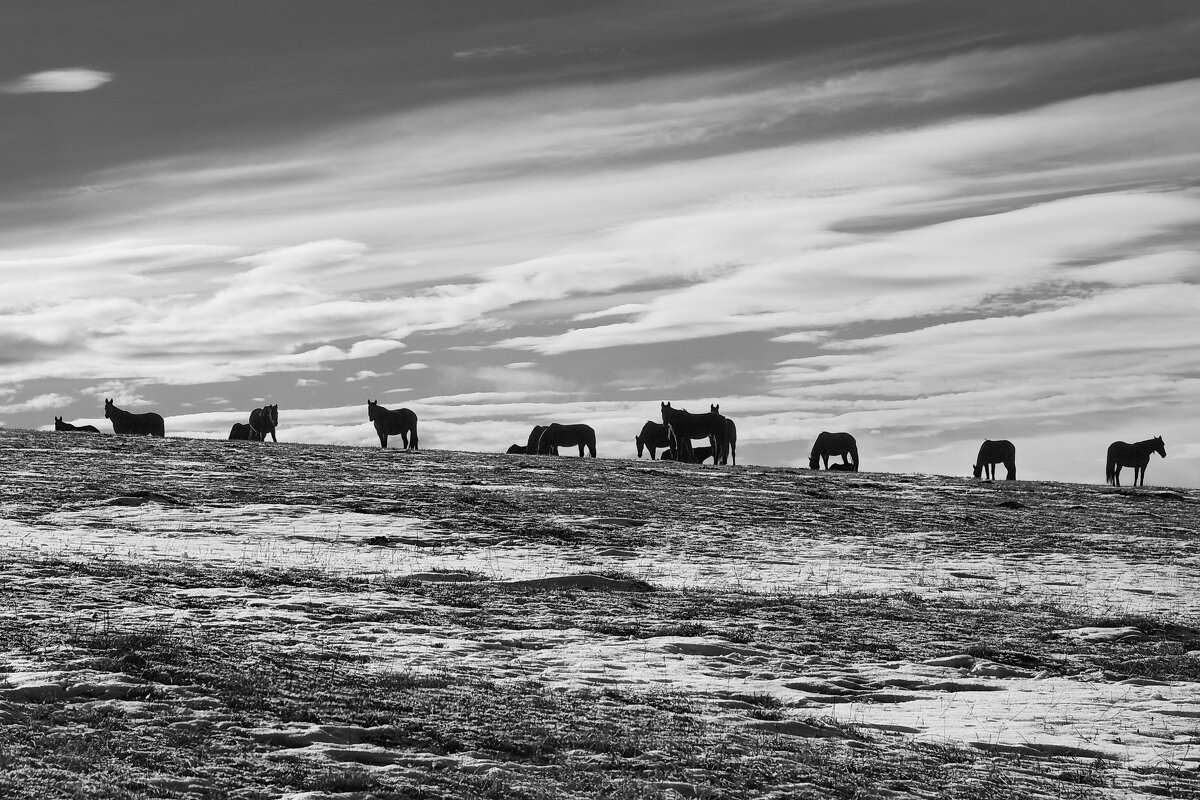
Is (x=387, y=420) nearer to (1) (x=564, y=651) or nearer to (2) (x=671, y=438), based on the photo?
(2) (x=671, y=438)

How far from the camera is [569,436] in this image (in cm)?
5516

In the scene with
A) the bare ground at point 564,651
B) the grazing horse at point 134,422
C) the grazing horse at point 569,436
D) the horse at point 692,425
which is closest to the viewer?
the bare ground at point 564,651

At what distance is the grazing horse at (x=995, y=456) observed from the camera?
5441 cm

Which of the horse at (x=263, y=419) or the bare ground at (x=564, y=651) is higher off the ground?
the horse at (x=263, y=419)

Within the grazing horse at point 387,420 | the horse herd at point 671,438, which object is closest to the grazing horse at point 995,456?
the horse herd at point 671,438

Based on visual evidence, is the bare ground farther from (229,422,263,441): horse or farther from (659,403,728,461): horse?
(229,422,263,441): horse

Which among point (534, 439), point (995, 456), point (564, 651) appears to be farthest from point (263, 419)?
point (564, 651)

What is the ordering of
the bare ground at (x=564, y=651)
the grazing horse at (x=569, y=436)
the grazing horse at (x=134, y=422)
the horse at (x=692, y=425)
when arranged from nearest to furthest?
the bare ground at (x=564, y=651) < the horse at (x=692, y=425) < the grazing horse at (x=569, y=436) < the grazing horse at (x=134, y=422)

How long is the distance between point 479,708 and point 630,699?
151 centimetres

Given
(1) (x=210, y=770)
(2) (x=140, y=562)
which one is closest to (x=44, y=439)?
(2) (x=140, y=562)

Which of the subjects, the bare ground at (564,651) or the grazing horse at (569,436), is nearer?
the bare ground at (564,651)

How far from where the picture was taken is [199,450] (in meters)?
37.0

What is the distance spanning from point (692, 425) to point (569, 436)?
6545mm

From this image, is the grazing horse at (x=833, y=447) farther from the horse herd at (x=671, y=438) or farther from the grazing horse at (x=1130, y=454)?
the grazing horse at (x=1130, y=454)
